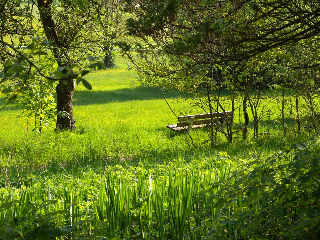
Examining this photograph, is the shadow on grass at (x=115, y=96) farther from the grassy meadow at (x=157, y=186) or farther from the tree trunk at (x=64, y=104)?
the tree trunk at (x=64, y=104)

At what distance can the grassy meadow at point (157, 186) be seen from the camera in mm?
3160

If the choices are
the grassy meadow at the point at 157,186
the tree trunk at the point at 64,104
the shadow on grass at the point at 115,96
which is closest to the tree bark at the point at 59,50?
the tree trunk at the point at 64,104

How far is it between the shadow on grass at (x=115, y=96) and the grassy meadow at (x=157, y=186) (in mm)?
8955

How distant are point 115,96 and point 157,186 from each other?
27.0 m

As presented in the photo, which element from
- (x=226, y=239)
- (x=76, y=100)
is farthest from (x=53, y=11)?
(x=76, y=100)

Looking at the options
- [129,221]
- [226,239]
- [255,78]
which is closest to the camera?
[226,239]

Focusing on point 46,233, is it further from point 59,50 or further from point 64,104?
point 64,104

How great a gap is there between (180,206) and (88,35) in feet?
34.0

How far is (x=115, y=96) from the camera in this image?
3100 centimetres

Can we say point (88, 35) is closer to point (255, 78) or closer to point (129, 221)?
point (255, 78)

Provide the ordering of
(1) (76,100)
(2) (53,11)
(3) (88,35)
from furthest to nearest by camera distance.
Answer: (1) (76,100) → (3) (88,35) → (2) (53,11)

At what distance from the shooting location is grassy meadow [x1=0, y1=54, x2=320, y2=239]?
316 centimetres

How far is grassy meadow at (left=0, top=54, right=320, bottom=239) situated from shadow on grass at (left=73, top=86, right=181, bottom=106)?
8.96 meters

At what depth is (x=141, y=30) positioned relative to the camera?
6633 millimetres
